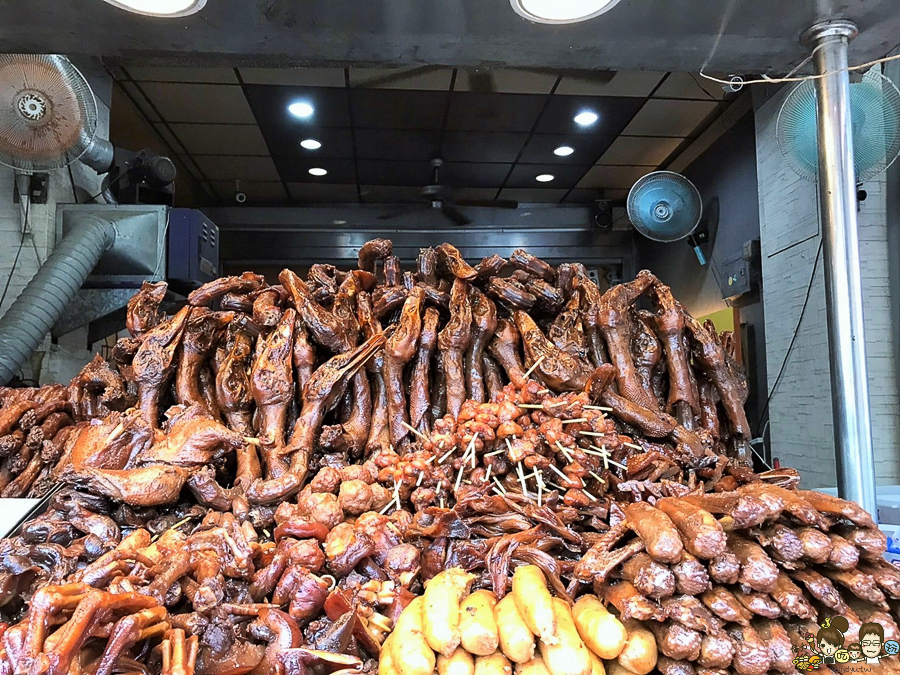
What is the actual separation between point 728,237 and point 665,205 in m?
1.28

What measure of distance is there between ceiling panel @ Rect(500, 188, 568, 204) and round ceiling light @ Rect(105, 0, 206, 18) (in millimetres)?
8706

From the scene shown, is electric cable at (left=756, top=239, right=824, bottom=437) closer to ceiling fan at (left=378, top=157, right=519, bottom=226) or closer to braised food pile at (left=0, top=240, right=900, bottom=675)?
braised food pile at (left=0, top=240, right=900, bottom=675)

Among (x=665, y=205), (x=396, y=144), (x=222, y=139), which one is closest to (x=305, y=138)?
(x=222, y=139)

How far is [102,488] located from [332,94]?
6.37 meters

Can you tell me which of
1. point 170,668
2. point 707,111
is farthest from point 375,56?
point 707,111

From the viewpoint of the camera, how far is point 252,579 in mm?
1641

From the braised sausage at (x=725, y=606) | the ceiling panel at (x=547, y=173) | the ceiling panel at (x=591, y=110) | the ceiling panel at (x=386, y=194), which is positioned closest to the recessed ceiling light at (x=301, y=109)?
the ceiling panel at (x=386, y=194)

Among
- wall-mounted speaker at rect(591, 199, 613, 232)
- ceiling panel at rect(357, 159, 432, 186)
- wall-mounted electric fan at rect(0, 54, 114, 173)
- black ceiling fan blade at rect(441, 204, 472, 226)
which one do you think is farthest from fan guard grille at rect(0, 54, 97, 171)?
wall-mounted speaker at rect(591, 199, 613, 232)

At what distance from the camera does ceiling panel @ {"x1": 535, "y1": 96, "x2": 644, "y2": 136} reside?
7.45 meters

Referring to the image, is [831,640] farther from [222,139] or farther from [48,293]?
[222,139]

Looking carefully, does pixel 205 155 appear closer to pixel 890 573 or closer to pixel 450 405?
pixel 450 405

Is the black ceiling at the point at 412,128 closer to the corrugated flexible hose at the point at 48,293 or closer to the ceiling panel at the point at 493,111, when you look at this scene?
the ceiling panel at the point at 493,111

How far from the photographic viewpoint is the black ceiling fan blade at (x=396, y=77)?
6.64 m

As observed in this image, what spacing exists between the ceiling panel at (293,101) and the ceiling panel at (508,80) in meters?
1.49
